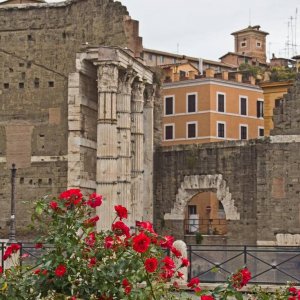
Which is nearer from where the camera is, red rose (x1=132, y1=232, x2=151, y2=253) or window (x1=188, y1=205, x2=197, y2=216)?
red rose (x1=132, y1=232, x2=151, y2=253)

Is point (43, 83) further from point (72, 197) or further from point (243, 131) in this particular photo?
point (72, 197)

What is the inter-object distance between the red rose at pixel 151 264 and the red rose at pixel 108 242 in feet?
2.80

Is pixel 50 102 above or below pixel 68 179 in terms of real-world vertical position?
above

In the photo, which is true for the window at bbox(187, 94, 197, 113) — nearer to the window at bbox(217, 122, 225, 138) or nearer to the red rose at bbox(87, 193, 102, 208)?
the window at bbox(217, 122, 225, 138)

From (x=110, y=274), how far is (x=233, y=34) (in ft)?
240

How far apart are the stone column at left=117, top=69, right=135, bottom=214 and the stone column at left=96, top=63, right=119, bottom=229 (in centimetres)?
92

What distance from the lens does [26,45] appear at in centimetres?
3164

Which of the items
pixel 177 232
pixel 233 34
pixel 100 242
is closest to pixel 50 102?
pixel 177 232

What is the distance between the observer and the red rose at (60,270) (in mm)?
9398

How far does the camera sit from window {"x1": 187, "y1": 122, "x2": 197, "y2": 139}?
49.0 metres

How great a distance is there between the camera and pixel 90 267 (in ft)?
31.9

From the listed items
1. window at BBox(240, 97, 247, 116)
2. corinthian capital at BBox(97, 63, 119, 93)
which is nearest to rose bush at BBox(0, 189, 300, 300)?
corinthian capital at BBox(97, 63, 119, 93)

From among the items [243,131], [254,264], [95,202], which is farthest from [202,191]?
[95,202]

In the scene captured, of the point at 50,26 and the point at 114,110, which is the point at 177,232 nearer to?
the point at 114,110
